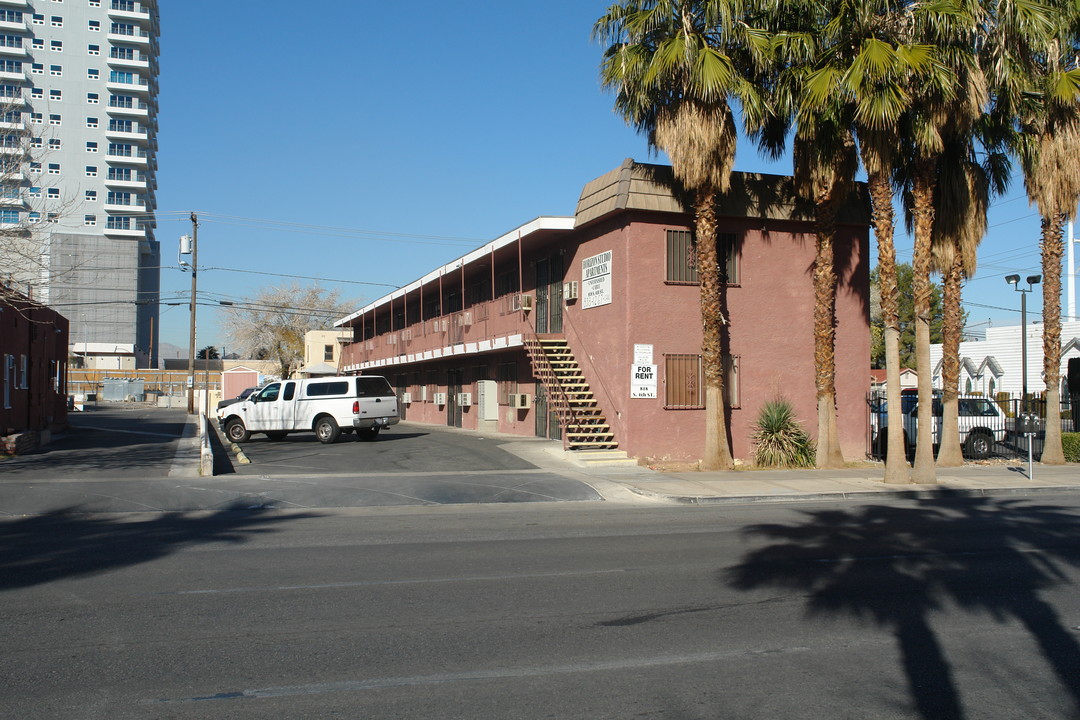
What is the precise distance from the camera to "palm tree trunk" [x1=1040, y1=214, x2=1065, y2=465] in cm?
2092

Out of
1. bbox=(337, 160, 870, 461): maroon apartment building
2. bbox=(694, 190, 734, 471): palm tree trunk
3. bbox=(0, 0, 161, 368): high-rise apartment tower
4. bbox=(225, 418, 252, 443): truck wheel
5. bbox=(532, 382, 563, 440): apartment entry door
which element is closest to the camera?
bbox=(694, 190, 734, 471): palm tree trunk

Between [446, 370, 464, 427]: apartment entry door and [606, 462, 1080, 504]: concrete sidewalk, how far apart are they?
59.7 feet

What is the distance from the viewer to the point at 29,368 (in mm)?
25297

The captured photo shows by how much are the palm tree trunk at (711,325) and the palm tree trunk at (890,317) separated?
11.0 ft

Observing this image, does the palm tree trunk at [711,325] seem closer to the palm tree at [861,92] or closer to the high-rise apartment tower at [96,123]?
the palm tree at [861,92]

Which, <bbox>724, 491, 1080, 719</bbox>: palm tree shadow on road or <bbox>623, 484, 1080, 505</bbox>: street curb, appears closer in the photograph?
<bbox>724, 491, 1080, 719</bbox>: palm tree shadow on road

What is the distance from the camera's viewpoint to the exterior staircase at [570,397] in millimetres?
21281

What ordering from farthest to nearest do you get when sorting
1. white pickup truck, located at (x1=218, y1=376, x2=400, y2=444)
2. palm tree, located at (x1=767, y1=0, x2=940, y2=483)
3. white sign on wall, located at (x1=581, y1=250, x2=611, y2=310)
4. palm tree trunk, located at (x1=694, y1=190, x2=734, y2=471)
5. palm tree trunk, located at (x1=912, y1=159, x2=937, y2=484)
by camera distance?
white pickup truck, located at (x1=218, y1=376, x2=400, y2=444) → white sign on wall, located at (x1=581, y1=250, x2=611, y2=310) → palm tree trunk, located at (x1=694, y1=190, x2=734, y2=471) → palm tree trunk, located at (x1=912, y1=159, x2=937, y2=484) → palm tree, located at (x1=767, y1=0, x2=940, y2=483)

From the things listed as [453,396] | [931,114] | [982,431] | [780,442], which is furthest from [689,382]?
[453,396]

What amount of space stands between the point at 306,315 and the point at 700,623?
8413cm

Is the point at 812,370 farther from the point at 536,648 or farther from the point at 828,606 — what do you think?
the point at 536,648

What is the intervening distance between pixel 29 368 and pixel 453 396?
16.2m

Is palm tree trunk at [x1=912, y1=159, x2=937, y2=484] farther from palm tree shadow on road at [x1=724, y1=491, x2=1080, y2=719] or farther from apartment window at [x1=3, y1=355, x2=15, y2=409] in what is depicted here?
apartment window at [x1=3, y1=355, x2=15, y2=409]

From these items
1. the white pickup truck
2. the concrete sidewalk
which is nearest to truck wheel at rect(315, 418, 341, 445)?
the white pickup truck
